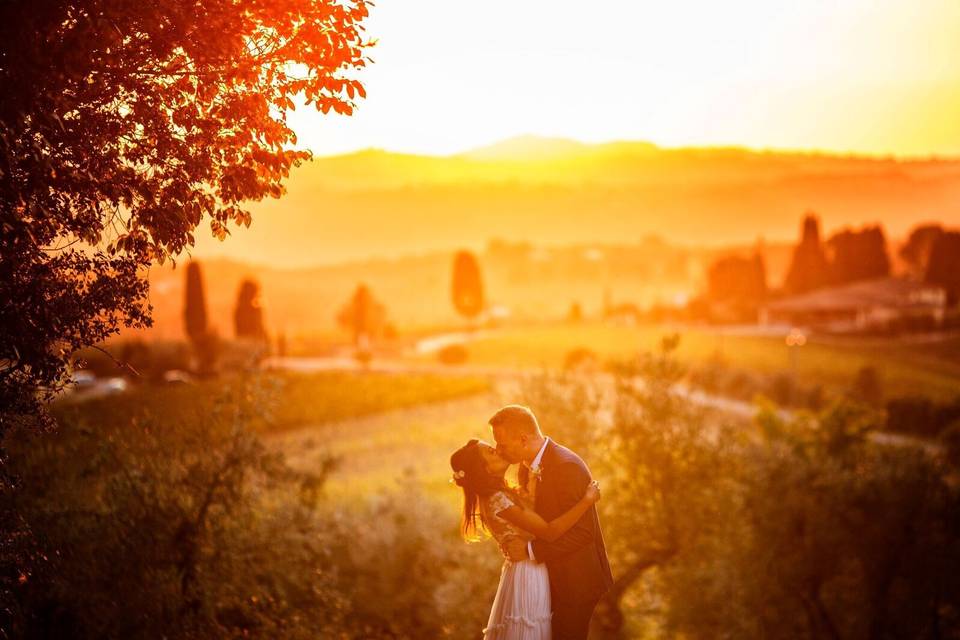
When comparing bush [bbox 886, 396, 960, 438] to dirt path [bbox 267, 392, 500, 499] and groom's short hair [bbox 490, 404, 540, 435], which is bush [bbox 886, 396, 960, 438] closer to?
dirt path [bbox 267, 392, 500, 499]

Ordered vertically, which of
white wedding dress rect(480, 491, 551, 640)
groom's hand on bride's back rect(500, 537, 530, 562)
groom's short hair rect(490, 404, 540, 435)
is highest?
groom's short hair rect(490, 404, 540, 435)

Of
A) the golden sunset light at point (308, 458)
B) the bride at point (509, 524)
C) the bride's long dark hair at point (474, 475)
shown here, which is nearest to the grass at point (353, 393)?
the golden sunset light at point (308, 458)

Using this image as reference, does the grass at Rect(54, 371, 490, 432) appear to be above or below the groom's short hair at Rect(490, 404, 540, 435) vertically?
below

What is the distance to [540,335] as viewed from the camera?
84000 mm

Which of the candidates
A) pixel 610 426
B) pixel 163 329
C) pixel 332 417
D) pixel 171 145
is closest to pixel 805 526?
pixel 610 426

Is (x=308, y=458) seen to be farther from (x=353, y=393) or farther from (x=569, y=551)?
(x=569, y=551)

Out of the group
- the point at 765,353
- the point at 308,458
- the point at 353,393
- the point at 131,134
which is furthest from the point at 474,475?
the point at 765,353

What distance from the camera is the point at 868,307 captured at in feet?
256

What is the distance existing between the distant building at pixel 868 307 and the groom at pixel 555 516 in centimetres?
7343

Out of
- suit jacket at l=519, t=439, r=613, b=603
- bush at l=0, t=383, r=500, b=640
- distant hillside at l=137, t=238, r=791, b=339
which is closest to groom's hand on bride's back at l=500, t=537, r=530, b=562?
suit jacket at l=519, t=439, r=613, b=603

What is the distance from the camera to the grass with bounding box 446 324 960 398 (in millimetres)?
58750

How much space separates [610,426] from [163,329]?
310 feet

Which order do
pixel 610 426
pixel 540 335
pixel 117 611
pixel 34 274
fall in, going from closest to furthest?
pixel 34 274, pixel 117 611, pixel 610 426, pixel 540 335

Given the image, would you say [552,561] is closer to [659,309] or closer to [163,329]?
[659,309]
